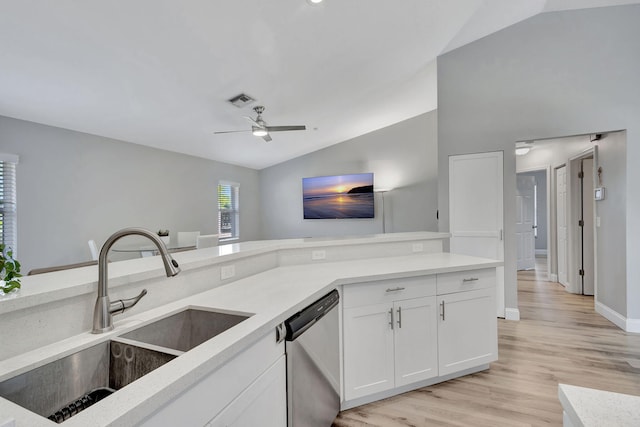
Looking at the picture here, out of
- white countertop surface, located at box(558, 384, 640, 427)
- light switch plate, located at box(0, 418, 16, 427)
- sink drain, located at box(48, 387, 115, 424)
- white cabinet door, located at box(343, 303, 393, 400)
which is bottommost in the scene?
white cabinet door, located at box(343, 303, 393, 400)

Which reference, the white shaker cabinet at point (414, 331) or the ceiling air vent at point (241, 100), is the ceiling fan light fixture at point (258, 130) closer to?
the ceiling air vent at point (241, 100)

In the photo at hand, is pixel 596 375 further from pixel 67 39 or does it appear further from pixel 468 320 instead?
pixel 67 39

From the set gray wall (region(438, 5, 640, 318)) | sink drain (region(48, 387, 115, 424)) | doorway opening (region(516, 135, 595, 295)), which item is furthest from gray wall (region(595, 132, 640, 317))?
sink drain (region(48, 387, 115, 424))

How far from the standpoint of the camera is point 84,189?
3.99 meters

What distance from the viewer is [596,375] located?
229cm

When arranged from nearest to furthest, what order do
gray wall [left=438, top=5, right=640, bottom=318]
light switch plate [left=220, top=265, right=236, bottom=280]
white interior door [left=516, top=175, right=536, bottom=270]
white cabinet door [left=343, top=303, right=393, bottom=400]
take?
1. light switch plate [left=220, top=265, right=236, bottom=280]
2. white cabinet door [left=343, top=303, right=393, bottom=400]
3. gray wall [left=438, top=5, right=640, bottom=318]
4. white interior door [left=516, top=175, right=536, bottom=270]

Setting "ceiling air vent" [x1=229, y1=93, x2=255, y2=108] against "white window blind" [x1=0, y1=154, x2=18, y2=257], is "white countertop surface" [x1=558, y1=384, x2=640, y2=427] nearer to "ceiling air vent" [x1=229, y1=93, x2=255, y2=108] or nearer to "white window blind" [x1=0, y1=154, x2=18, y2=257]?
"ceiling air vent" [x1=229, y1=93, x2=255, y2=108]

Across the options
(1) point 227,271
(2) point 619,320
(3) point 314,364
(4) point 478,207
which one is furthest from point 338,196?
(3) point 314,364

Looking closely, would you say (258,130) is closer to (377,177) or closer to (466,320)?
(466,320)

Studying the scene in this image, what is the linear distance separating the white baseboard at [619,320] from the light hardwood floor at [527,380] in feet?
0.21

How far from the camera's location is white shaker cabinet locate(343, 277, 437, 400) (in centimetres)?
183

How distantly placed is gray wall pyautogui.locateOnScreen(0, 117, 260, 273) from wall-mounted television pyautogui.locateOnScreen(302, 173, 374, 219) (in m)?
2.46

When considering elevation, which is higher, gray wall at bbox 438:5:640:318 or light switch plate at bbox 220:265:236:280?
gray wall at bbox 438:5:640:318

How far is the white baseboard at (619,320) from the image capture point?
124 inches
